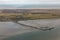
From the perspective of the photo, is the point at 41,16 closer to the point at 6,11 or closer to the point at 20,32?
the point at 6,11

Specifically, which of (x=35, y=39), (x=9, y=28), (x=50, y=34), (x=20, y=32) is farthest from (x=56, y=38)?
(x=9, y=28)

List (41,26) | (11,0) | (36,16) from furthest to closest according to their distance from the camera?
(41,26) → (11,0) → (36,16)

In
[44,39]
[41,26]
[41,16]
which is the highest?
[41,16]

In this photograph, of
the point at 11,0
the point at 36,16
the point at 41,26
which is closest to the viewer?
the point at 36,16

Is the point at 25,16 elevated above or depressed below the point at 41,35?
above

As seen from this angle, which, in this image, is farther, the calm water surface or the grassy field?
the calm water surface

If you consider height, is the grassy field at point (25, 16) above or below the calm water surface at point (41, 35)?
above

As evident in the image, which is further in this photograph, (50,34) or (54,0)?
(50,34)

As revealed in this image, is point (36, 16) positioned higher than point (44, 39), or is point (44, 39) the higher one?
point (36, 16)

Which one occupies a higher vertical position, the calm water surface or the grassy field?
the grassy field

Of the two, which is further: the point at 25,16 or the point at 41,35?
the point at 41,35

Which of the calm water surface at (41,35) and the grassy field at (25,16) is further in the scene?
the calm water surface at (41,35)
